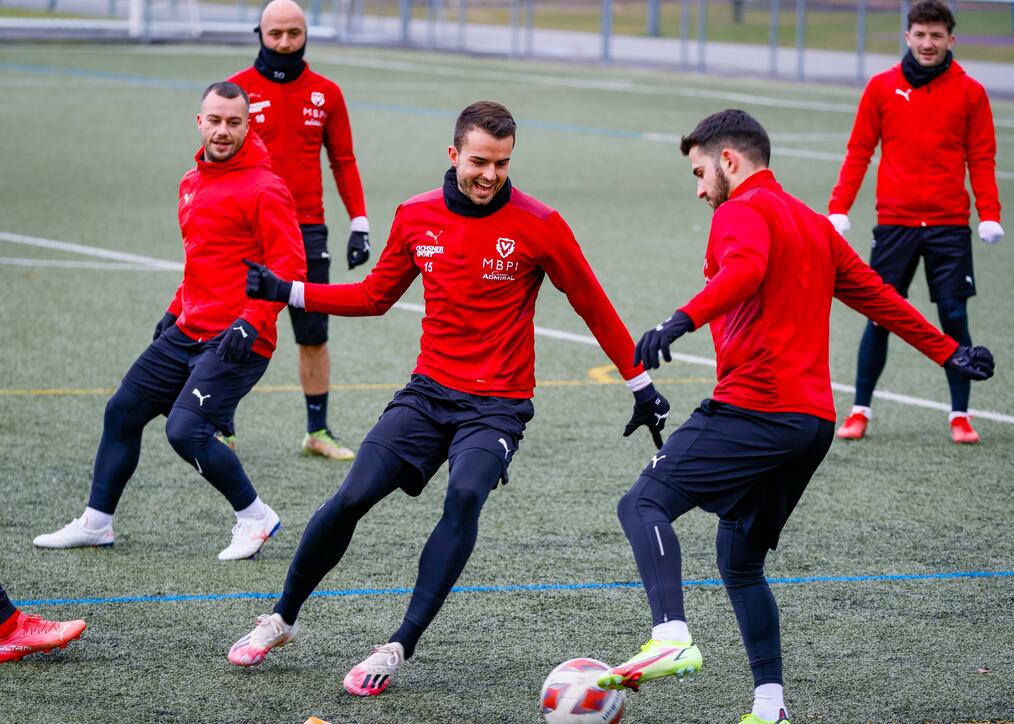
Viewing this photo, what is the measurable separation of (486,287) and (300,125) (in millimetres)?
3271

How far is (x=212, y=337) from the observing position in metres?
6.66

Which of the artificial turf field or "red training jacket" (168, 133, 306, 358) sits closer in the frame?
the artificial turf field

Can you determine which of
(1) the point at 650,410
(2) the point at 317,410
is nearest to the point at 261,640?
(1) the point at 650,410

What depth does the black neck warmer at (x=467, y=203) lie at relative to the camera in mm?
5512

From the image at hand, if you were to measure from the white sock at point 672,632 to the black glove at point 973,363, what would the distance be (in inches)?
54.4

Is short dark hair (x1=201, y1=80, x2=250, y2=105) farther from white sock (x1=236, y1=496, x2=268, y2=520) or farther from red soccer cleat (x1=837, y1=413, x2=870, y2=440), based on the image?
red soccer cleat (x1=837, y1=413, x2=870, y2=440)

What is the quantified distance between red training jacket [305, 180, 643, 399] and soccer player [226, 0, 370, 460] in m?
2.67

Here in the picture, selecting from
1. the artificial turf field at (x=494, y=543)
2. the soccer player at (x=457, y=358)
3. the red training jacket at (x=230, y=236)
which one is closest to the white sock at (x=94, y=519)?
the artificial turf field at (x=494, y=543)

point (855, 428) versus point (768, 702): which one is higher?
point (768, 702)

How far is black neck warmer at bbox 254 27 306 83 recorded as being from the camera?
8.30m

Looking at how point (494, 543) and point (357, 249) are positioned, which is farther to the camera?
point (357, 249)

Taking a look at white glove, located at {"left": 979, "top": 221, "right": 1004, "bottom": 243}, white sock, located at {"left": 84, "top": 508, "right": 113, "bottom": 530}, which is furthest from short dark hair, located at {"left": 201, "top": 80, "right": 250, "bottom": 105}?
white glove, located at {"left": 979, "top": 221, "right": 1004, "bottom": 243}

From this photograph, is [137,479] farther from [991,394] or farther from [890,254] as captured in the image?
[991,394]

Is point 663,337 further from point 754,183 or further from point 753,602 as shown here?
point 753,602
